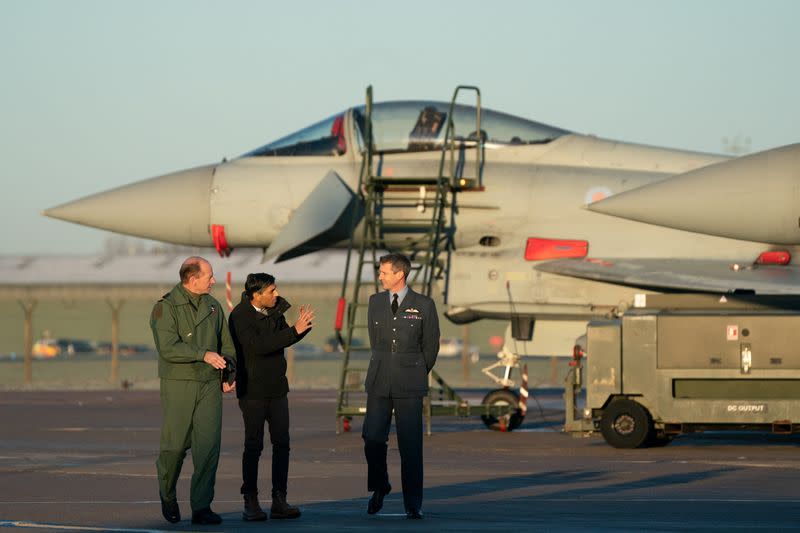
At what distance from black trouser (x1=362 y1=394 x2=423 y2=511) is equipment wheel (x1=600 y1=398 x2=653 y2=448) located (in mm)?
6135

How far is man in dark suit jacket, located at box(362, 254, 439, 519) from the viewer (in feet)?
31.9

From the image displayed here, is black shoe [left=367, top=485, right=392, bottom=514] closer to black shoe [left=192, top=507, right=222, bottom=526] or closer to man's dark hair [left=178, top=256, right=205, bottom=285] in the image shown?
black shoe [left=192, top=507, right=222, bottom=526]

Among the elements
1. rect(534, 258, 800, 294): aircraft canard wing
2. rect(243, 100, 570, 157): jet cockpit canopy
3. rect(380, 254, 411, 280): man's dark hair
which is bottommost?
rect(380, 254, 411, 280): man's dark hair

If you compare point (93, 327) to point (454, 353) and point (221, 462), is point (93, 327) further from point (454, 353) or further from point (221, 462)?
point (221, 462)

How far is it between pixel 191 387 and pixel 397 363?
143 cm

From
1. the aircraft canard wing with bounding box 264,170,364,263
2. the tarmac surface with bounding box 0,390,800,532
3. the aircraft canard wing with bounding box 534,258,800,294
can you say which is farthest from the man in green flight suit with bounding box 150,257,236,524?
the aircraft canard wing with bounding box 534,258,800,294

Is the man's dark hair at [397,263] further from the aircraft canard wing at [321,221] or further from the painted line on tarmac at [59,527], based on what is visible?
the aircraft canard wing at [321,221]

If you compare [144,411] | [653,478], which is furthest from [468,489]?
[144,411]

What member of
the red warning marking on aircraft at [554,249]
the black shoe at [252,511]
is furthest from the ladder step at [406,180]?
the black shoe at [252,511]

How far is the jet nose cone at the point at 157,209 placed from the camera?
19.0 m

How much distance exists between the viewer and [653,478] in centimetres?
1214

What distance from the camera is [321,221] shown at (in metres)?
18.2

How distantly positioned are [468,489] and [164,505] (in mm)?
2906

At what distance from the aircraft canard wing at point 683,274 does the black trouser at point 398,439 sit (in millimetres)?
7862
